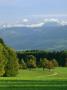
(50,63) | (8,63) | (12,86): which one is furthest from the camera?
(50,63)

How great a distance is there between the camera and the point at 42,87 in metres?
22.8

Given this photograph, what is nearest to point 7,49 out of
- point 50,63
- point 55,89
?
point 50,63

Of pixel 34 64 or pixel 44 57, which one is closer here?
pixel 34 64

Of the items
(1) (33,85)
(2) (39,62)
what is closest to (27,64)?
(2) (39,62)

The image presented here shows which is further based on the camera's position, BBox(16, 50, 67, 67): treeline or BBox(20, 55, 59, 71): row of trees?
BBox(16, 50, 67, 67): treeline

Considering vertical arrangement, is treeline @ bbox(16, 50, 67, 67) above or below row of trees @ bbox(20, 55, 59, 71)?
above

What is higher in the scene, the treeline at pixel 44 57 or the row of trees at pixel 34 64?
the treeline at pixel 44 57

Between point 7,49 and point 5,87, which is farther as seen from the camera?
point 7,49

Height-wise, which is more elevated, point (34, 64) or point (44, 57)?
point (44, 57)

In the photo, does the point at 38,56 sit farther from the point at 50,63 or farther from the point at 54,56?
the point at 50,63

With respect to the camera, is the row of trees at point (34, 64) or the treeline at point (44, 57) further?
the treeline at point (44, 57)

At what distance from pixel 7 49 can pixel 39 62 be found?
61955mm

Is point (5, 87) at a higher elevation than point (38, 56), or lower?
lower

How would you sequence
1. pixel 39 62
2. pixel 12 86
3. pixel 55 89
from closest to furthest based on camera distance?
pixel 55 89
pixel 12 86
pixel 39 62
